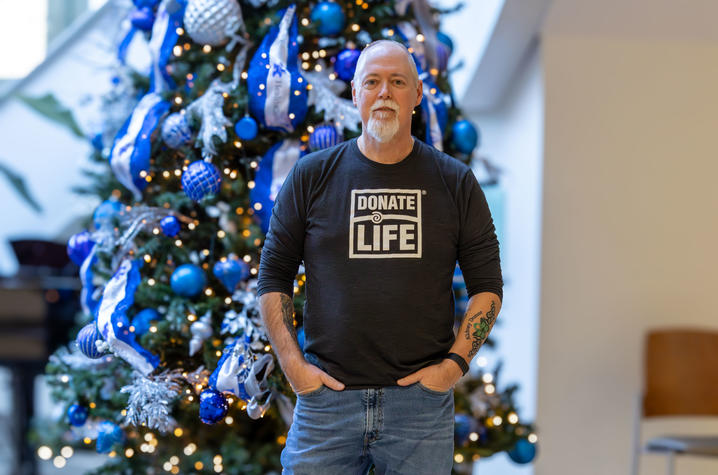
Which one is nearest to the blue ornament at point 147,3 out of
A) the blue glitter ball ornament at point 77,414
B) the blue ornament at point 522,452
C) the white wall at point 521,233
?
the blue glitter ball ornament at point 77,414

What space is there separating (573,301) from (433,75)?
1269 mm

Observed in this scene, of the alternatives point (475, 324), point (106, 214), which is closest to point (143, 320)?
point (106, 214)

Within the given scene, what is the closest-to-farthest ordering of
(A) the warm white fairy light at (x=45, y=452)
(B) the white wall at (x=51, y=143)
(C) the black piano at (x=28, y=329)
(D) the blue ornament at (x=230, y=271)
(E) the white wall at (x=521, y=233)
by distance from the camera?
1. (D) the blue ornament at (x=230, y=271)
2. (A) the warm white fairy light at (x=45, y=452)
3. (E) the white wall at (x=521, y=233)
4. (C) the black piano at (x=28, y=329)
5. (B) the white wall at (x=51, y=143)

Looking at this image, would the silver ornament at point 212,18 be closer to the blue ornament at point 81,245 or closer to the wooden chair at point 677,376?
the blue ornament at point 81,245

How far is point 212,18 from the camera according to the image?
7.74 ft

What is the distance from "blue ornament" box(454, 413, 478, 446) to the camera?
8.63ft

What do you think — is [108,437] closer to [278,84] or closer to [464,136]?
[278,84]

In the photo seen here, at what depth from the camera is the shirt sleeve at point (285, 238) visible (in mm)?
1706

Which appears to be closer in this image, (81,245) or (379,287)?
(379,287)

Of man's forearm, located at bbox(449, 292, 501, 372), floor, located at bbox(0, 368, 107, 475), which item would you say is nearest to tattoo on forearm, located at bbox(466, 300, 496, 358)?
man's forearm, located at bbox(449, 292, 501, 372)

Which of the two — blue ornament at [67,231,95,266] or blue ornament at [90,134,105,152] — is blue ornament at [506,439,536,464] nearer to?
blue ornament at [67,231,95,266]

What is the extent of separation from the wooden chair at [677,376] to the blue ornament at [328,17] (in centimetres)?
190

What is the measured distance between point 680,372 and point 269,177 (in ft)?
6.61

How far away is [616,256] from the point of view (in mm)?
3201
